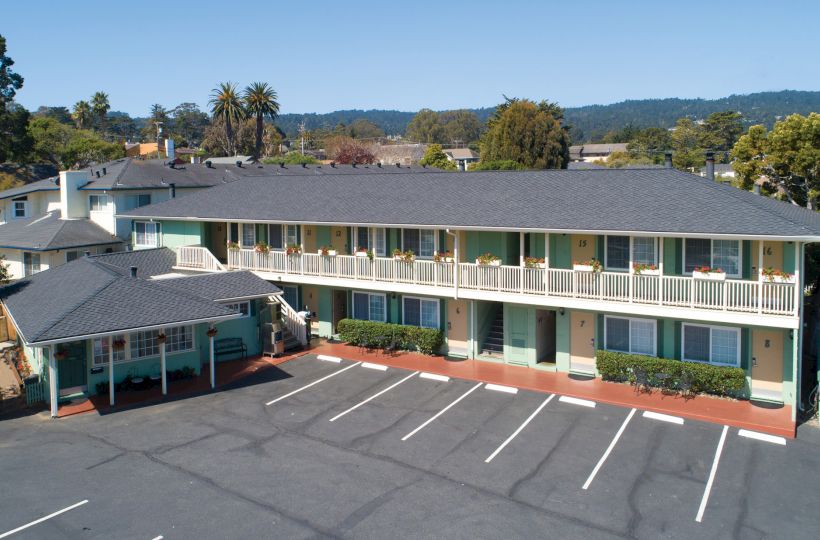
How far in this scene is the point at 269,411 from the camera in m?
19.3

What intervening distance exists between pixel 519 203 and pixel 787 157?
1721 cm

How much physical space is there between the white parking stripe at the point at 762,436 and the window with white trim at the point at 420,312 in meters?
11.1

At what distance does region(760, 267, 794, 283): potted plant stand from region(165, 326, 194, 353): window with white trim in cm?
→ 1763

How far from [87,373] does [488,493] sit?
13.2 m

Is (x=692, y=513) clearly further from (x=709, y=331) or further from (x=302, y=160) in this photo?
(x=302, y=160)

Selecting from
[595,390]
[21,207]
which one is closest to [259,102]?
[21,207]

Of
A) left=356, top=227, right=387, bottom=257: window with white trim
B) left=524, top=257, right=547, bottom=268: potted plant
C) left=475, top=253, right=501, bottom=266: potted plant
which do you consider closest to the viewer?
left=524, top=257, right=547, bottom=268: potted plant

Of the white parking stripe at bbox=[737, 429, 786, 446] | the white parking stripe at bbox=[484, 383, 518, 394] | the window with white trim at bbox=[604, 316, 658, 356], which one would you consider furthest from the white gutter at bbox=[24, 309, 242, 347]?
the white parking stripe at bbox=[737, 429, 786, 446]

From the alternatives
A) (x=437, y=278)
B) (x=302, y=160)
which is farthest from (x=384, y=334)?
(x=302, y=160)

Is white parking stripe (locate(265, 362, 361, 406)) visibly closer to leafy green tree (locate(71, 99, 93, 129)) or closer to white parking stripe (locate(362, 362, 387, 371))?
white parking stripe (locate(362, 362, 387, 371))

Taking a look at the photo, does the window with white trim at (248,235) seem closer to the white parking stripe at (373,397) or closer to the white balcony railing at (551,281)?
the white balcony railing at (551,281)

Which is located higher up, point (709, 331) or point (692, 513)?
point (709, 331)

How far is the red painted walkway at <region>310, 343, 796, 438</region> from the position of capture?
18.2 metres

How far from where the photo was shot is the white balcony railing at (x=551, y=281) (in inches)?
730
